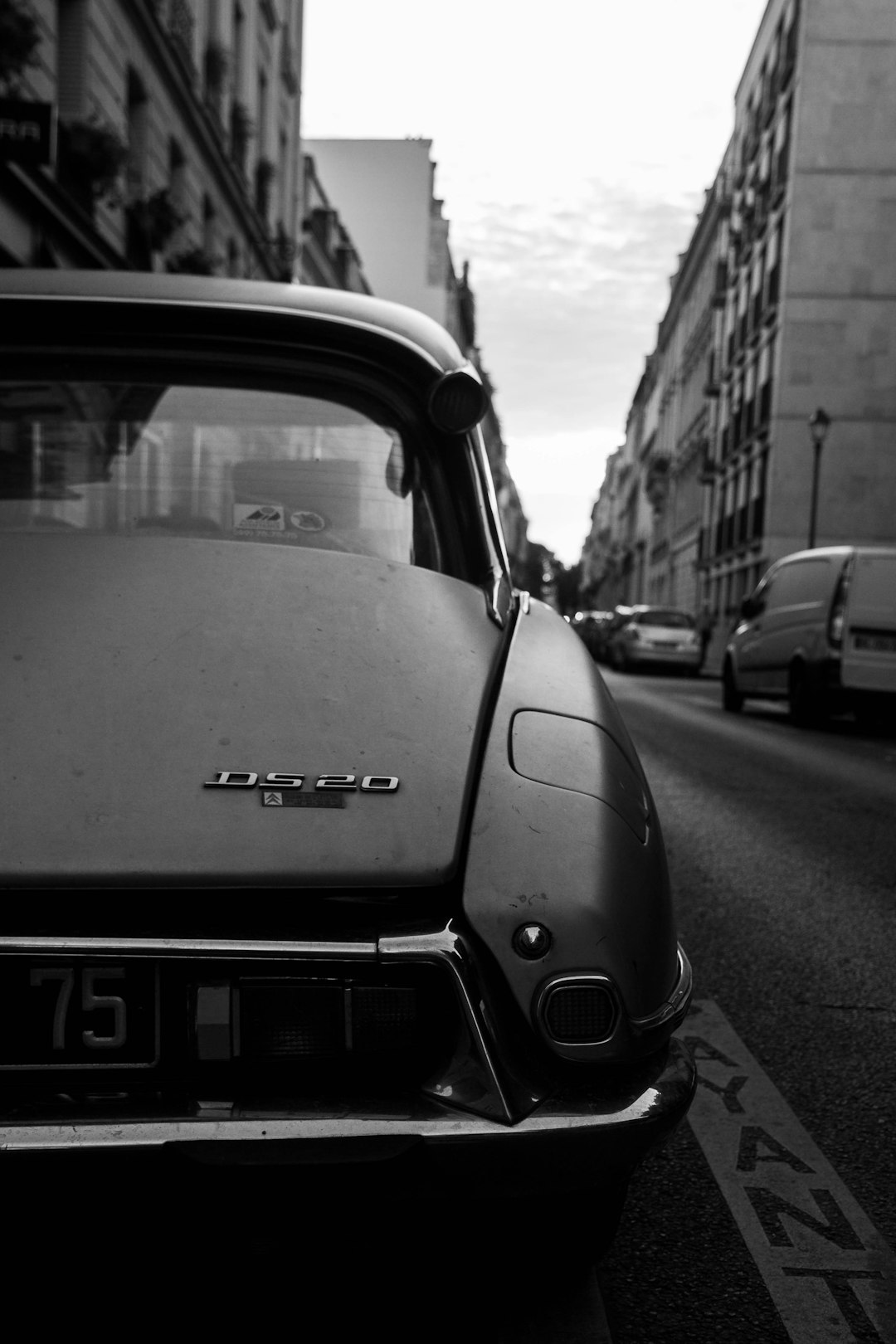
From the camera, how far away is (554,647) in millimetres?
2518

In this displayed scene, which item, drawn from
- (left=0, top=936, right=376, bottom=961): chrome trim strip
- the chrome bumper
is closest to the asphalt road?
the chrome bumper

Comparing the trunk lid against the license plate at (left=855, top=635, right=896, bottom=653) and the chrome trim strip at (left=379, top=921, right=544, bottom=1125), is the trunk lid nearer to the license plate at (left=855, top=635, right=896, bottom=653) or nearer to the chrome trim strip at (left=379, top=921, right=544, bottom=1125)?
the chrome trim strip at (left=379, top=921, right=544, bottom=1125)

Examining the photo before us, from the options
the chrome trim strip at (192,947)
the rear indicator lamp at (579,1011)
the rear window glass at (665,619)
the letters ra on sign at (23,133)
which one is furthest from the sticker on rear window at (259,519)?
the rear window glass at (665,619)

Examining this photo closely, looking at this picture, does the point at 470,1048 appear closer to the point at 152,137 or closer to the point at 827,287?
the point at 152,137

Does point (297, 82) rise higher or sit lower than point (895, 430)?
higher

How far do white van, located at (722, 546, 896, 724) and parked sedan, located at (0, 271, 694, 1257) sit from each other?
→ 501 inches

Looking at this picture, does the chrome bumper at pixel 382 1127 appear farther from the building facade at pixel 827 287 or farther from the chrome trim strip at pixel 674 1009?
the building facade at pixel 827 287

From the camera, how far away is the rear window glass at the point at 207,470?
8.50ft

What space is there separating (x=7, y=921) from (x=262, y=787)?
36 cm

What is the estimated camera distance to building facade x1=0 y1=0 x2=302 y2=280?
47.0 ft

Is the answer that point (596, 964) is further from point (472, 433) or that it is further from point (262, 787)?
point (472, 433)

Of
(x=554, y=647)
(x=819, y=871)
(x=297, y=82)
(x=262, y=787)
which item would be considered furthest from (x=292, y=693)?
(x=297, y=82)

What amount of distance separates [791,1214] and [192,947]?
141 cm

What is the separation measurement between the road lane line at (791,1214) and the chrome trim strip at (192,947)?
967 mm
